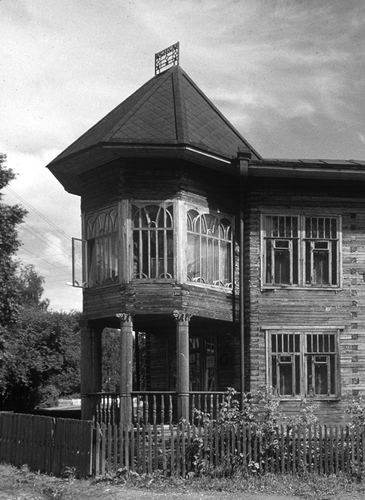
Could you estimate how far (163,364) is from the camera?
2456 cm

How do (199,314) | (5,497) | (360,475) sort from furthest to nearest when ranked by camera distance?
(199,314), (360,475), (5,497)

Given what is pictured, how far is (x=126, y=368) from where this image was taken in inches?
766

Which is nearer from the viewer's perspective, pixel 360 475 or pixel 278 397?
pixel 360 475

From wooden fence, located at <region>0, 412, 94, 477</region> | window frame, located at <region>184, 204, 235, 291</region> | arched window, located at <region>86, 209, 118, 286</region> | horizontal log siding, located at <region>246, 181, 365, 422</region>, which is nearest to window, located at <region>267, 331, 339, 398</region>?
horizontal log siding, located at <region>246, 181, 365, 422</region>

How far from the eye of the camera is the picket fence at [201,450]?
16922mm

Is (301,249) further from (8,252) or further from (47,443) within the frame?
(8,252)

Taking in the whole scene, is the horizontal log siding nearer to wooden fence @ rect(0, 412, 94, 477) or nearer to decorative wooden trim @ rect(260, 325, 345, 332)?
decorative wooden trim @ rect(260, 325, 345, 332)

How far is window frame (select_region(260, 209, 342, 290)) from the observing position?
70.5ft

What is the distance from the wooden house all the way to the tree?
47.7ft

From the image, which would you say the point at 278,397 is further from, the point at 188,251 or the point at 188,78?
the point at 188,78

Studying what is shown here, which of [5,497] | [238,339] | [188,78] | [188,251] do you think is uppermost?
[188,78]

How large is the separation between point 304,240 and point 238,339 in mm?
3263

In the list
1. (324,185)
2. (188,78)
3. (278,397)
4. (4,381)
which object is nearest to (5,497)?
(278,397)

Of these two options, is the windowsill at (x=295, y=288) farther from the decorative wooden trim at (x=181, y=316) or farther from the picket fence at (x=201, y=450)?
the picket fence at (x=201, y=450)
